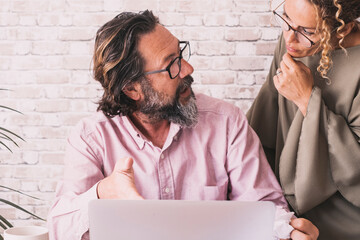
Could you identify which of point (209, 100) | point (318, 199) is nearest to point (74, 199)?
point (209, 100)

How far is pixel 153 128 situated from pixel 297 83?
56 cm

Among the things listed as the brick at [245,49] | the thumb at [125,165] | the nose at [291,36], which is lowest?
the thumb at [125,165]

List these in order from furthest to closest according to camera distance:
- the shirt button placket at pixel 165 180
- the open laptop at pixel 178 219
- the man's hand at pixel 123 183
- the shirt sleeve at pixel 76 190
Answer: the shirt button placket at pixel 165 180 < the shirt sleeve at pixel 76 190 < the man's hand at pixel 123 183 < the open laptop at pixel 178 219

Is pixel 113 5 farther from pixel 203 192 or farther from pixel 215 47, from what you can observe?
pixel 203 192

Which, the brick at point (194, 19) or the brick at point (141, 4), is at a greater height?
the brick at point (141, 4)

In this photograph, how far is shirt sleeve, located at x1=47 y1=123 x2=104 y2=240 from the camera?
144 centimetres

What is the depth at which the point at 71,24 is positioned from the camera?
2.35 meters

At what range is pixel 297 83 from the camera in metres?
1.59

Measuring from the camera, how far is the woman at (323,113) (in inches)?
59.5

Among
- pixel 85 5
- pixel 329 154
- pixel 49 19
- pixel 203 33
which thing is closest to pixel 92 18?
pixel 85 5

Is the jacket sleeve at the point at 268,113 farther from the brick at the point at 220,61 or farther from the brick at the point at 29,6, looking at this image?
the brick at the point at 29,6

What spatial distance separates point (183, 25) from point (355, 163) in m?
1.17

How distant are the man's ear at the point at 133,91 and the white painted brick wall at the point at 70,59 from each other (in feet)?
2.29

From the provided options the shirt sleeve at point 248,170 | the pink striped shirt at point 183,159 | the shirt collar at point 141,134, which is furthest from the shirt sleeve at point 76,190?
the shirt sleeve at point 248,170
